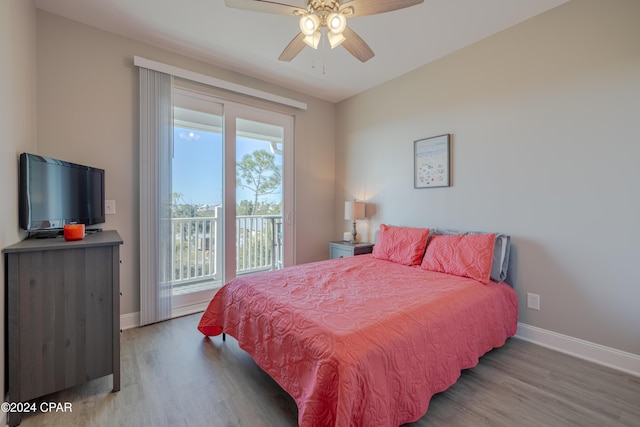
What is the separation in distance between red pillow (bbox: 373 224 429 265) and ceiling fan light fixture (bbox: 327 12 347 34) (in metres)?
1.93

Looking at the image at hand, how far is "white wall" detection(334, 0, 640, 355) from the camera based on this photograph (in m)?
1.91

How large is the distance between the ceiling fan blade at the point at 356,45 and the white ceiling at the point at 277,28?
1.44 feet

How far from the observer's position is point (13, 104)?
165cm

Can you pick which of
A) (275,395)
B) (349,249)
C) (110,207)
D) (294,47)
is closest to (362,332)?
(275,395)

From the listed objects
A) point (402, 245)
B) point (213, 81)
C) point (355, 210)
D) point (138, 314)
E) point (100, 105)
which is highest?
point (213, 81)

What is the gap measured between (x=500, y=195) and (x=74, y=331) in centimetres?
332

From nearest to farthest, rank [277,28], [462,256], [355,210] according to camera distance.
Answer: [462,256], [277,28], [355,210]

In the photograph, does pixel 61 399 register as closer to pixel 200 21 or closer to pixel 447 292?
pixel 447 292

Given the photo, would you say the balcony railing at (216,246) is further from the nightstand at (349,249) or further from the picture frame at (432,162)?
the picture frame at (432,162)

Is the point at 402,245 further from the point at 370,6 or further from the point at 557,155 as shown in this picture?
the point at 370,6

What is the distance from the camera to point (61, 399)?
1.63m

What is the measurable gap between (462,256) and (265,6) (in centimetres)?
233

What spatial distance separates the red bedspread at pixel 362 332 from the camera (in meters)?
1.17

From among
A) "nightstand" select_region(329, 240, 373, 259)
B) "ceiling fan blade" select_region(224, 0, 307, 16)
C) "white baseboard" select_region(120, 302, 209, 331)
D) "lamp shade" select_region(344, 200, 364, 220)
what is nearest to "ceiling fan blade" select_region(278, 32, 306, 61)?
"ceiling fan blade" select_region(224, 0, 307, 16)
